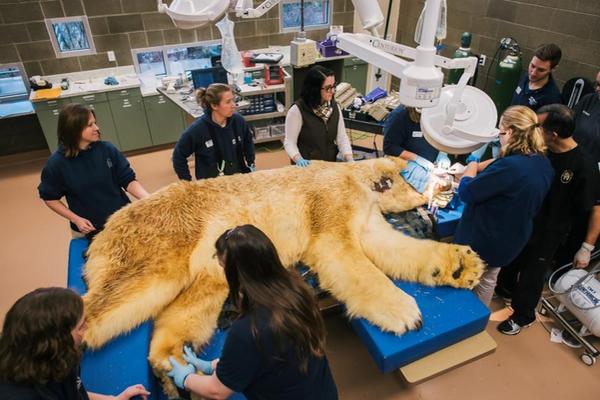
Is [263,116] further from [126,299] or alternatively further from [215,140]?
[126,299]

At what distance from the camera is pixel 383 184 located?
2582mm

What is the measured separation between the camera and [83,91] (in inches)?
189

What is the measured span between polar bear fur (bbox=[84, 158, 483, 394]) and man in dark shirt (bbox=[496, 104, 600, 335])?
81cm

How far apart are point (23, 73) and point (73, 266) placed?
3.93 meters

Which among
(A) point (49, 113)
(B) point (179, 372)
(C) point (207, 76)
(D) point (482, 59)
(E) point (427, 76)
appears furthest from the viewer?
(D) point (482, 59)

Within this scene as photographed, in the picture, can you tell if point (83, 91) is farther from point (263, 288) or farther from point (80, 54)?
point (263, 288)

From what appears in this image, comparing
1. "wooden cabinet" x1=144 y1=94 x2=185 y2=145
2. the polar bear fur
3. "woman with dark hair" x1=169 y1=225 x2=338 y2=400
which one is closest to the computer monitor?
"wooden cabinet" x1=144 y1=94 x2=185 y2=145

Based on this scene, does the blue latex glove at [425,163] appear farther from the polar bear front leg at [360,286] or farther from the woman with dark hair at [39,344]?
the woman with dark hair at [39,344]

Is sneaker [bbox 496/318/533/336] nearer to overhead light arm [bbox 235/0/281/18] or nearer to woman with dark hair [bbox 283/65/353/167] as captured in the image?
woman with dark hair [bbox 283/65/353/167]

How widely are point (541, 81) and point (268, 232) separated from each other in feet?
9.15

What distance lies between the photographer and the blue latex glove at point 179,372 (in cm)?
167

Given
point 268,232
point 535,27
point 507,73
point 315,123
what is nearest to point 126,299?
point 268,232

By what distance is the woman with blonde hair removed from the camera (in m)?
2.04

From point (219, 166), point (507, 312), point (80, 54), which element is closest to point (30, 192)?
point (80, 54)
